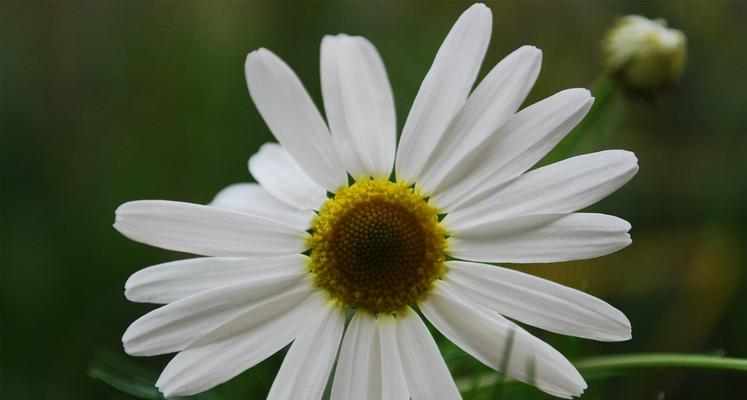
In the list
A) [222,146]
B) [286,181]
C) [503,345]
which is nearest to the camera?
[503,345]

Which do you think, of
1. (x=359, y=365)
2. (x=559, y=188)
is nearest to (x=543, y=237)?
(x=559, y=188)

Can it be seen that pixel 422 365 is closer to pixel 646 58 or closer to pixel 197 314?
pixel 197 314

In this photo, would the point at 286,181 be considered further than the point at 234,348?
Yes

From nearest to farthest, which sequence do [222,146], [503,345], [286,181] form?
1. [503,345]
2. [286,181]
3. [222,146]

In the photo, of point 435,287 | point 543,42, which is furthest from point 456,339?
point 543,42

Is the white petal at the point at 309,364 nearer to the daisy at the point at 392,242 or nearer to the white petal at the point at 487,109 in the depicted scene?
the daisy at the point at 392,242

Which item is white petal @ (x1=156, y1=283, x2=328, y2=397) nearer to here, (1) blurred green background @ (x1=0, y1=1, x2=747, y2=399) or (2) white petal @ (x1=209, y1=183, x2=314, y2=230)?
(2) white petal @ (x1=209, y1=183, x2=314, y2=230)

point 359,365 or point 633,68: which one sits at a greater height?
point 633,68

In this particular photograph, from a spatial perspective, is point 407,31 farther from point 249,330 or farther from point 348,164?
point 249,330
